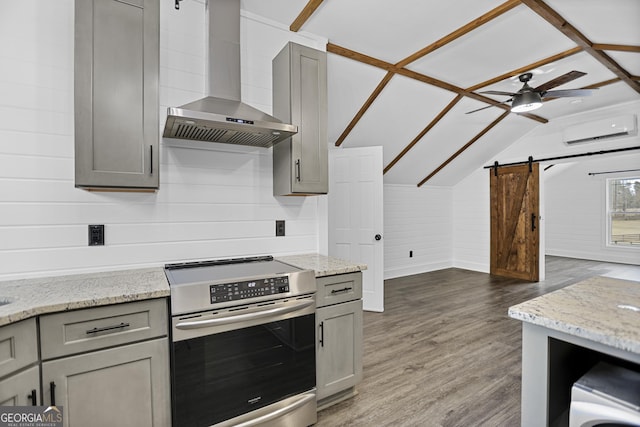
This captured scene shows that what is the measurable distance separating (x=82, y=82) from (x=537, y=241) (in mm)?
6674

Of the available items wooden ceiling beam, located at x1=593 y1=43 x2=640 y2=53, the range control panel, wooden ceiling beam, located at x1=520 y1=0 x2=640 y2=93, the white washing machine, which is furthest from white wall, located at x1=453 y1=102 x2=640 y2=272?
the range control panel

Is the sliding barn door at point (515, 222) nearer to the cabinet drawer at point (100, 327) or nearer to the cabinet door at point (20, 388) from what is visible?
the cabinet drawer at point (100, 327)

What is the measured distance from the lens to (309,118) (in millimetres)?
2365

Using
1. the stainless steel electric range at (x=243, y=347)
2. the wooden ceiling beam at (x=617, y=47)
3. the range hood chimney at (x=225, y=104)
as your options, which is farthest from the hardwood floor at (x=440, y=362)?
the wooden ceiling beam at (x=617, y=47)

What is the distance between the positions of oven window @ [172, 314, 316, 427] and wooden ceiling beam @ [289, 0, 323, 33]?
237 cm

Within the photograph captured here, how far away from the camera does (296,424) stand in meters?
1.86

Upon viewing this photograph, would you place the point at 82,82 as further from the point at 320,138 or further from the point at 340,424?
the point at 340,424

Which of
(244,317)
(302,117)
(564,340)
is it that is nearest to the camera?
(564,340)

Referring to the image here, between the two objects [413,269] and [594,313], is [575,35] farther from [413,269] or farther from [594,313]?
[413,269]

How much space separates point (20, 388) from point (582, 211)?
34.1 feet

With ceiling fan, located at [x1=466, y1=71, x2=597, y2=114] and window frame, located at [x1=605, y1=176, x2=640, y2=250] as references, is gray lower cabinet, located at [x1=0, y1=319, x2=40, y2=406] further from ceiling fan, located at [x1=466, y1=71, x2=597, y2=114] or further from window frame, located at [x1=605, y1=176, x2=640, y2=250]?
window frame, located at [x1=605, y1=176, x2=640, y2=250]

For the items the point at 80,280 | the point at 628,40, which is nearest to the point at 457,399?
the point at 80,280

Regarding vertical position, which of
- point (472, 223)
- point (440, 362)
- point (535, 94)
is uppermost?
point (535, 94)
